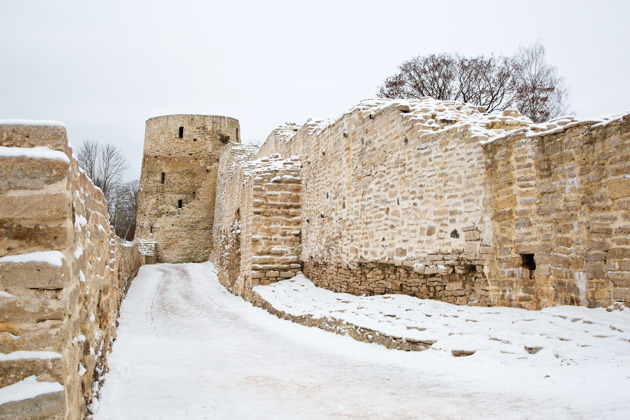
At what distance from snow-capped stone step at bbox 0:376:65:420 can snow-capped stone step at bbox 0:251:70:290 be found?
522 millimetres

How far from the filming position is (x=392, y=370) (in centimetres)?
559

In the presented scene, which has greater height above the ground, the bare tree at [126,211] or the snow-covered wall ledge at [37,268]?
the bare tree at [126,211]

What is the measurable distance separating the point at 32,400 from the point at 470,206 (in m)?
6.50

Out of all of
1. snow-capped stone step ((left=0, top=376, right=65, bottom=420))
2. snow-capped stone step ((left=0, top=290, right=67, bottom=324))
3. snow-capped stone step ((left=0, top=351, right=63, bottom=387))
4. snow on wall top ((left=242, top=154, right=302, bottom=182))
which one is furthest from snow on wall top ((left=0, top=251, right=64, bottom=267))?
snow on wall top ((left=242, top=154, right=302, bottom=182))

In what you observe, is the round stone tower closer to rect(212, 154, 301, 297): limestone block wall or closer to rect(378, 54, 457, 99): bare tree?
rect(378, 54, 457, 99): bare tree

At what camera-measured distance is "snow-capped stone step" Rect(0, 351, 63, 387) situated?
268 centimetres

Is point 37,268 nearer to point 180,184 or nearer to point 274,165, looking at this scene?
point 274,165

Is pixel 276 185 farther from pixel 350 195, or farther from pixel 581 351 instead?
pixel 581 351

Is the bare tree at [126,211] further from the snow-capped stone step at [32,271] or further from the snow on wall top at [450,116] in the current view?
the snow-capped stone step at [32,271]

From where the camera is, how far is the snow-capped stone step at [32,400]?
8.49 ft

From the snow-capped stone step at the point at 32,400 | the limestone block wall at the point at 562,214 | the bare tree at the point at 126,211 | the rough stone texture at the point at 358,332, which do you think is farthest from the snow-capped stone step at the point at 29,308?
the bare tree at the point at 126,211

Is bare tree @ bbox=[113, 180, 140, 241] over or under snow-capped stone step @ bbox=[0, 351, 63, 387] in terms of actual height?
over

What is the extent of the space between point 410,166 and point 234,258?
8.97m

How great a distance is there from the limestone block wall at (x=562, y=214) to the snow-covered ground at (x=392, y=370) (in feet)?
1.31
